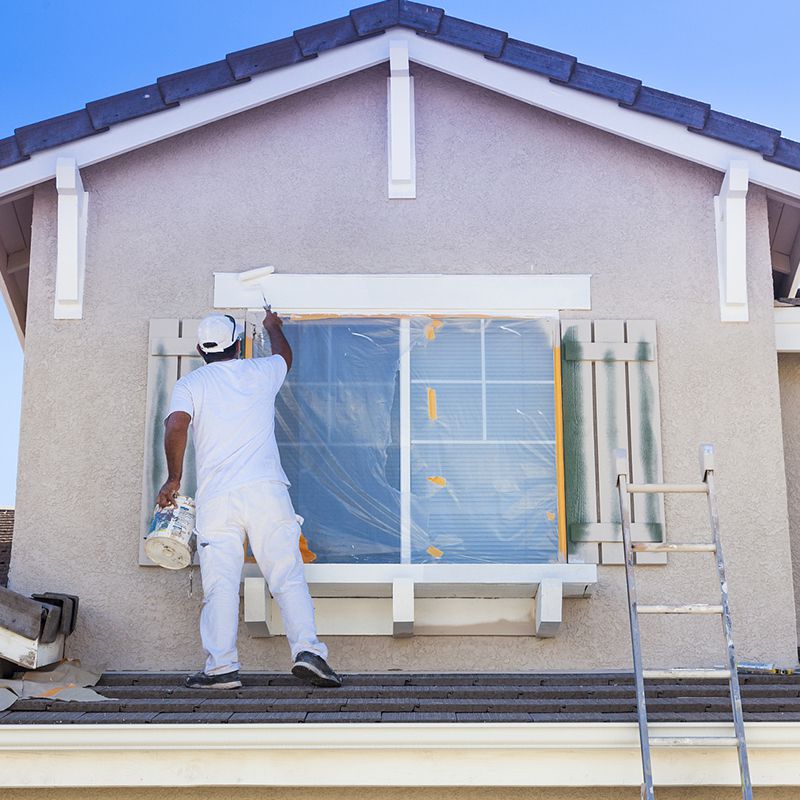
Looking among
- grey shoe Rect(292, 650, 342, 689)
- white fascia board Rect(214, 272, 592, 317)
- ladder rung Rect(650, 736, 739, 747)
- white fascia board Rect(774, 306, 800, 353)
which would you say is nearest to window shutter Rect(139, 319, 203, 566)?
white fascia board Rect(214, 272, 592, 317)

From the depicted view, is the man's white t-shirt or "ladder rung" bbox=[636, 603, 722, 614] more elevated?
the man's white t-shirt

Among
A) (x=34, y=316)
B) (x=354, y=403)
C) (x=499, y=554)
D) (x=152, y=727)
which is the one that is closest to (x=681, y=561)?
(x=499, y=554)

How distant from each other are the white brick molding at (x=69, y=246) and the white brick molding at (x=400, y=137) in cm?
173

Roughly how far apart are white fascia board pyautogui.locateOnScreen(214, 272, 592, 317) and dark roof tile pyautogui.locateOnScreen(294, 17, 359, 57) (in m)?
1.24

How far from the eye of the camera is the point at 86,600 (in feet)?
21.0

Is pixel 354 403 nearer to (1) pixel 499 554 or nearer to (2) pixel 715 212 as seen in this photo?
(1) pixel 499 554

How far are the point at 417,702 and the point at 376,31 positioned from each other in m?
3.66

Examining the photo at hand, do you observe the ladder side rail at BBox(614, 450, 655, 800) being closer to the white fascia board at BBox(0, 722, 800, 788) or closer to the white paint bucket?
the white fascia board at BBox(0, 722, 800, 788)

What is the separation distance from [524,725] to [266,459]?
1924mm

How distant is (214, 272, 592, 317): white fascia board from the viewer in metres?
6.73

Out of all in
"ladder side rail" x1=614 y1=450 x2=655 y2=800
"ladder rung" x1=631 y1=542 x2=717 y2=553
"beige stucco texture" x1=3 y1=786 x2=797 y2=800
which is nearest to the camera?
"ladder side rail" x1=614 y1=450 x2=655 y2=800

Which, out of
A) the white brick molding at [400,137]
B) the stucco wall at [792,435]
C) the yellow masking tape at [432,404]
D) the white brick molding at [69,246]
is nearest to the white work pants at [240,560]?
the yellow masking tape at [432,404]

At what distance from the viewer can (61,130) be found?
6.70 m

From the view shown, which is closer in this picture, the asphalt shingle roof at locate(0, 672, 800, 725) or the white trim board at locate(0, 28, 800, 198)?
the asphalt shingle roof at locate(0, 672, 800, 725)
